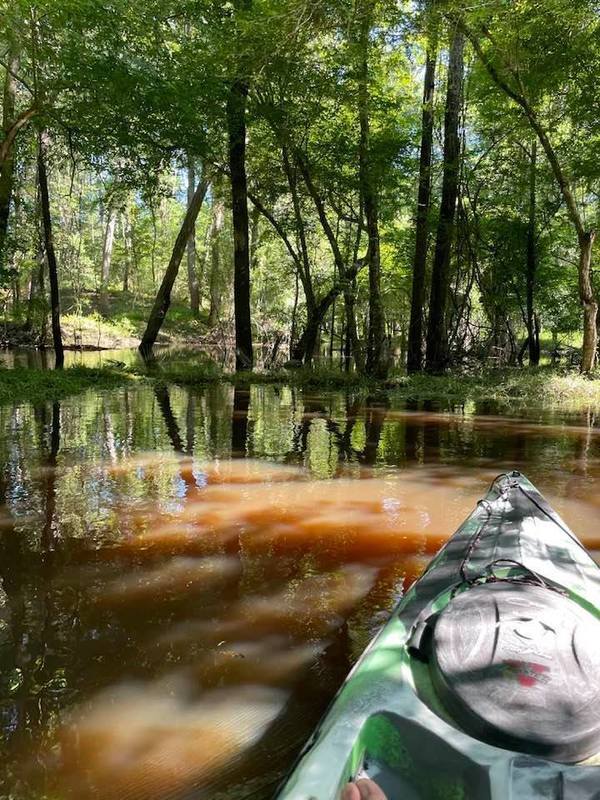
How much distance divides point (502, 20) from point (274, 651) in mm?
10659

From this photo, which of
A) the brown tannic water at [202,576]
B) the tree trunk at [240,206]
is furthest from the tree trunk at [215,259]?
the brown tannic water at [202,576]

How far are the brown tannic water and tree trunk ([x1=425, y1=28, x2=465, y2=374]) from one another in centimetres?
612

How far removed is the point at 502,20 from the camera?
31.0ft

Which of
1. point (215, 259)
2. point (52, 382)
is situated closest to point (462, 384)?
point (52, 382)

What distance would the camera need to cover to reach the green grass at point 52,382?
9.09 metres

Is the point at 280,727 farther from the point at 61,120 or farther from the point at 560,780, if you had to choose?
the point at 61,120

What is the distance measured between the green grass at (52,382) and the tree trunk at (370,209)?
5.26m

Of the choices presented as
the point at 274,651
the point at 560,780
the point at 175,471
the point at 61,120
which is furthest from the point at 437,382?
the point at 560,780

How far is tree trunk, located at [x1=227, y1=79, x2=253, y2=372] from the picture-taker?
11.5 meters

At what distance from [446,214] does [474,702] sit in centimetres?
1235

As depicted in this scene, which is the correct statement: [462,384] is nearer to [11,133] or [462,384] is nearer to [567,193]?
[567,193]

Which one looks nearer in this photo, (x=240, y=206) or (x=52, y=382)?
(x=52, y=382)

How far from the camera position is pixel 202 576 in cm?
312

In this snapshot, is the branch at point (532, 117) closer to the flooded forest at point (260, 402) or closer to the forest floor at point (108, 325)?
the flooded forest at point (260, 402)
